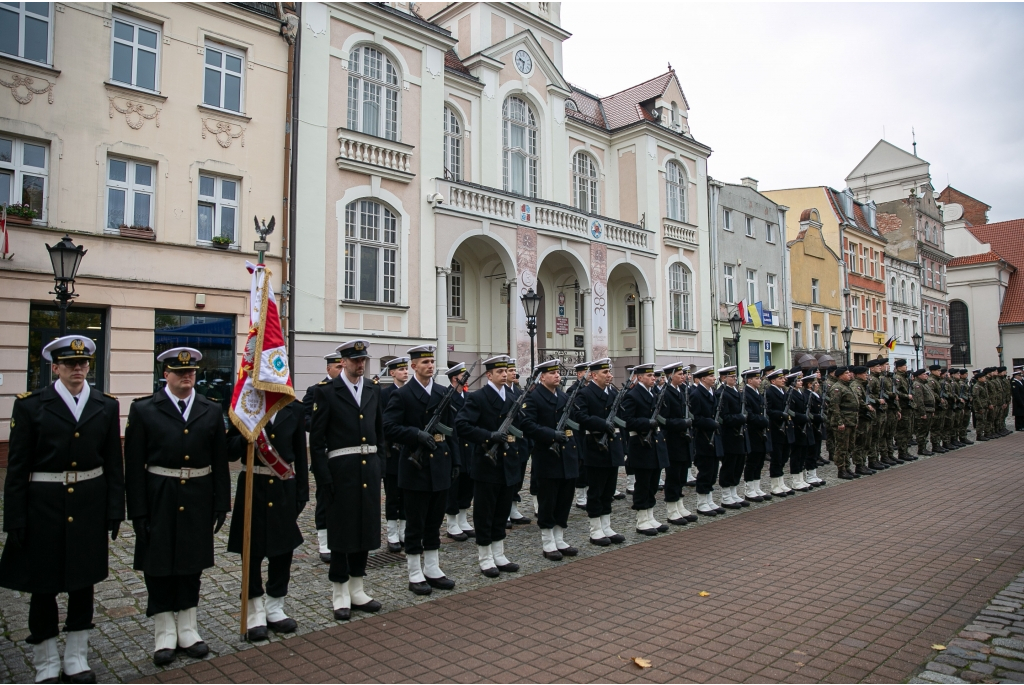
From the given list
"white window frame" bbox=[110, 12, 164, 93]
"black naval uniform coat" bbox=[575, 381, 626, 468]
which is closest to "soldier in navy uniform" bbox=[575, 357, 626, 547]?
"black naval uniform coat" bbox=[575, 381, 626, 468]

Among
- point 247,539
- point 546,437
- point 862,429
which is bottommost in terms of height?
point 247,539

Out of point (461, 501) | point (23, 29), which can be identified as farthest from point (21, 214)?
point (461, 501)

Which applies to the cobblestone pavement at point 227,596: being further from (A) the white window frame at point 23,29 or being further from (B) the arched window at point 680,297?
(B) the arched window at point 680,297

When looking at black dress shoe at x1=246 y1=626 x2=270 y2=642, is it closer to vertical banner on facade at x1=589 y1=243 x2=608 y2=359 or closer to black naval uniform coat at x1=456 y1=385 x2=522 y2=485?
black naval uniform coat at x1=456 y1=385 x2=522 y2=485

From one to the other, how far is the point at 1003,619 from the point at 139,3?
1757cm

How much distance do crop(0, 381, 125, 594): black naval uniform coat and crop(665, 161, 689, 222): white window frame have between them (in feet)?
85.9

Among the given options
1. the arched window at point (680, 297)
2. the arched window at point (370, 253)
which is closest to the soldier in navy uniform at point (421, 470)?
the arched window at point (370, 253)

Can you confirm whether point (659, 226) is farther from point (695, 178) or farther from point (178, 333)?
point (178, 333)

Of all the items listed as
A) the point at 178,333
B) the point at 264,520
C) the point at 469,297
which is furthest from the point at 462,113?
the point at 264,520

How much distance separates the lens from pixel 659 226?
27703 mm

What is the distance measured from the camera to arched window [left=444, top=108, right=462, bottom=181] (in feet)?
72.3

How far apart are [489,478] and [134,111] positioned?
12437mm

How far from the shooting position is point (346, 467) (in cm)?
574

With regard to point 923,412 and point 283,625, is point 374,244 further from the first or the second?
point 923,412
